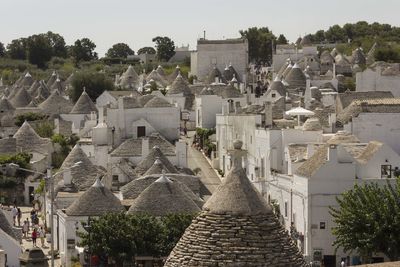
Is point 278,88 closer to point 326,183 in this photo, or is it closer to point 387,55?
point 387,55

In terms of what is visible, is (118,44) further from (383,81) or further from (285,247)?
(285,247)

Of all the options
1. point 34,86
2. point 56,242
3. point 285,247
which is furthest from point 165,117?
point 285,247

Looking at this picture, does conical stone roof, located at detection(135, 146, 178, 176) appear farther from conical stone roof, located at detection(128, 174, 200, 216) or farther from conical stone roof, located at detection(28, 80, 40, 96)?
conical stone roof, located at detection(28, 80, 40, 96)

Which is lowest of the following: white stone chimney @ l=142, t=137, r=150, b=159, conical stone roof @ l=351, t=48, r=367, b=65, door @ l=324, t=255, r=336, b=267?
door @ l=324, t=255, r=336, b=267

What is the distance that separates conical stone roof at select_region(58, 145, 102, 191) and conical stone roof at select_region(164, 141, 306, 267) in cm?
3458

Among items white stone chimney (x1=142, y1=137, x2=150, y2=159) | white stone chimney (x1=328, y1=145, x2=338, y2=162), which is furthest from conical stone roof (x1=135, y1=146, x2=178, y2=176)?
white stone chimney (x1=328, y1=145, x2=338, y2=162)

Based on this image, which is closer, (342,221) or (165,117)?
(342,221)

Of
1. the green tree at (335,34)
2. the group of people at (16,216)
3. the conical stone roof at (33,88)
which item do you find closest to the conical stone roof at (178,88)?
the conical stone roof at (33,88)

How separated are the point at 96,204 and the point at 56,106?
39.7 meters

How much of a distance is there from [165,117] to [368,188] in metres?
25.6

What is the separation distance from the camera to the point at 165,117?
6112cm

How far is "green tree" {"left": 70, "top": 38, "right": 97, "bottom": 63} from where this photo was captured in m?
137

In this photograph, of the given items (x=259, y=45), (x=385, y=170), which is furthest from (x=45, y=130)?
(x=259, y=45)

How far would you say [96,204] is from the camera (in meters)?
39.7
